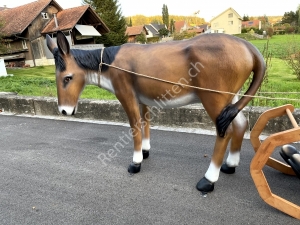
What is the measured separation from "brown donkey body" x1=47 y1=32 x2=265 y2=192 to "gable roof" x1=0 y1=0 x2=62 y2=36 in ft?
59.8

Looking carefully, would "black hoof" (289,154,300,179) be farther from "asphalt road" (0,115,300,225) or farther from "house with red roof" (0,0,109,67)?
"house with red roof" (0,0,109,67)

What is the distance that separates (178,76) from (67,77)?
3.70ft

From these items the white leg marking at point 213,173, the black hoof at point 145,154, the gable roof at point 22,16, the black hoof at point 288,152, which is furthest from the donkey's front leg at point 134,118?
the gable roof at point 22,16

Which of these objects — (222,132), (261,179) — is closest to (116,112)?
(222,132)

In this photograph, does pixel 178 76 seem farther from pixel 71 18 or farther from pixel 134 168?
pixel 71 18

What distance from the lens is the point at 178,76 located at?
87.2 inches

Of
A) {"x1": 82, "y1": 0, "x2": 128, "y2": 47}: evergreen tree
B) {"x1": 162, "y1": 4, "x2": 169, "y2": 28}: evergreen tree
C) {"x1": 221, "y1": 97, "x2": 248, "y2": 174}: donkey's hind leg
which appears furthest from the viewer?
{"x1": 162, "y1": 4, "x2": 169, "y2": 28}: evergreen tree

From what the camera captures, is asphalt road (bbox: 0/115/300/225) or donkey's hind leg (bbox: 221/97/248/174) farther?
donkey's hind leg (bbox: 221/97/248/174)

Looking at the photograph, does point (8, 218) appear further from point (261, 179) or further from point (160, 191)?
point (261, 179)

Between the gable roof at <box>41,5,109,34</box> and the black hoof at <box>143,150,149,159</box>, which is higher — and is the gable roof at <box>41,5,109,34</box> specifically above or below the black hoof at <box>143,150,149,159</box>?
above

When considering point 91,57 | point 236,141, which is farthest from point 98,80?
point 236,141

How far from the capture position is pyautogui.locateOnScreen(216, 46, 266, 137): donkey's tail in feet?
6.87

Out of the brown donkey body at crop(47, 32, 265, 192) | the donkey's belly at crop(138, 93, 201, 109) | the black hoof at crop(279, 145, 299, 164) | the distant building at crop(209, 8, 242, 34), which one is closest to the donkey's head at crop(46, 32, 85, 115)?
the brown donkey body at crop(47, 32, 265, 192)

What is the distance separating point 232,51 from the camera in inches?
80.0
